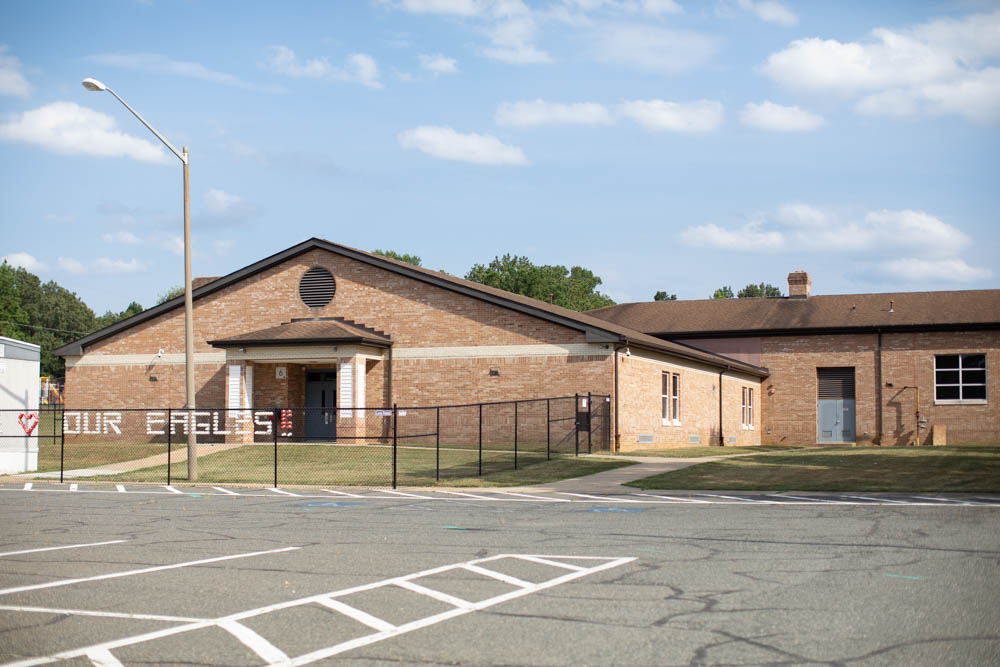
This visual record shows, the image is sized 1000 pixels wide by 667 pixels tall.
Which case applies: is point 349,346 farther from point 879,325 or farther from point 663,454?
point 879,325

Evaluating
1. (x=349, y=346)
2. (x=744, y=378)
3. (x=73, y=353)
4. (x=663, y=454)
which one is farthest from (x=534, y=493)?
(x=744, y=378)

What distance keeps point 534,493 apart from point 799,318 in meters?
32.7

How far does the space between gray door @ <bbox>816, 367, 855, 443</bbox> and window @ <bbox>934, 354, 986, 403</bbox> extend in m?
3.90

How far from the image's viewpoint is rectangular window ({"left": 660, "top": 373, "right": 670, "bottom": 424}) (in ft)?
118

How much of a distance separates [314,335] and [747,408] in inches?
900

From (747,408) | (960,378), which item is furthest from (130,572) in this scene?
(960,378)

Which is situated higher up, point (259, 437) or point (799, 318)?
point (799, 318)

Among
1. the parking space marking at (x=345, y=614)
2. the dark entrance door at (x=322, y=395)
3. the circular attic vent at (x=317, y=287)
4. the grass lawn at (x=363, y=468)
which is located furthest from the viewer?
the dark entrance door at (x=322, y=395)

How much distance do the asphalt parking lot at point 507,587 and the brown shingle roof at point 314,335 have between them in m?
17.9

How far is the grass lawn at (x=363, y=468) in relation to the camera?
74.1 feet

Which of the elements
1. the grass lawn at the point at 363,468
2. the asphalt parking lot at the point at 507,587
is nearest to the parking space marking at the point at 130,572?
the asphalt parking lot at the point at 507,587

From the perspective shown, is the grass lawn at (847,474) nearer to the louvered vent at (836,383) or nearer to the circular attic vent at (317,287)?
the circular attic vent at (317,287)

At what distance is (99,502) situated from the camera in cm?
1766

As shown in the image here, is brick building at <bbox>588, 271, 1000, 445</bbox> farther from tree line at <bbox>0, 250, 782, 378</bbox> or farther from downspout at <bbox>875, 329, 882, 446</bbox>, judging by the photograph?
tree line at <bbox>0, 250, 782, 378</bbox>
